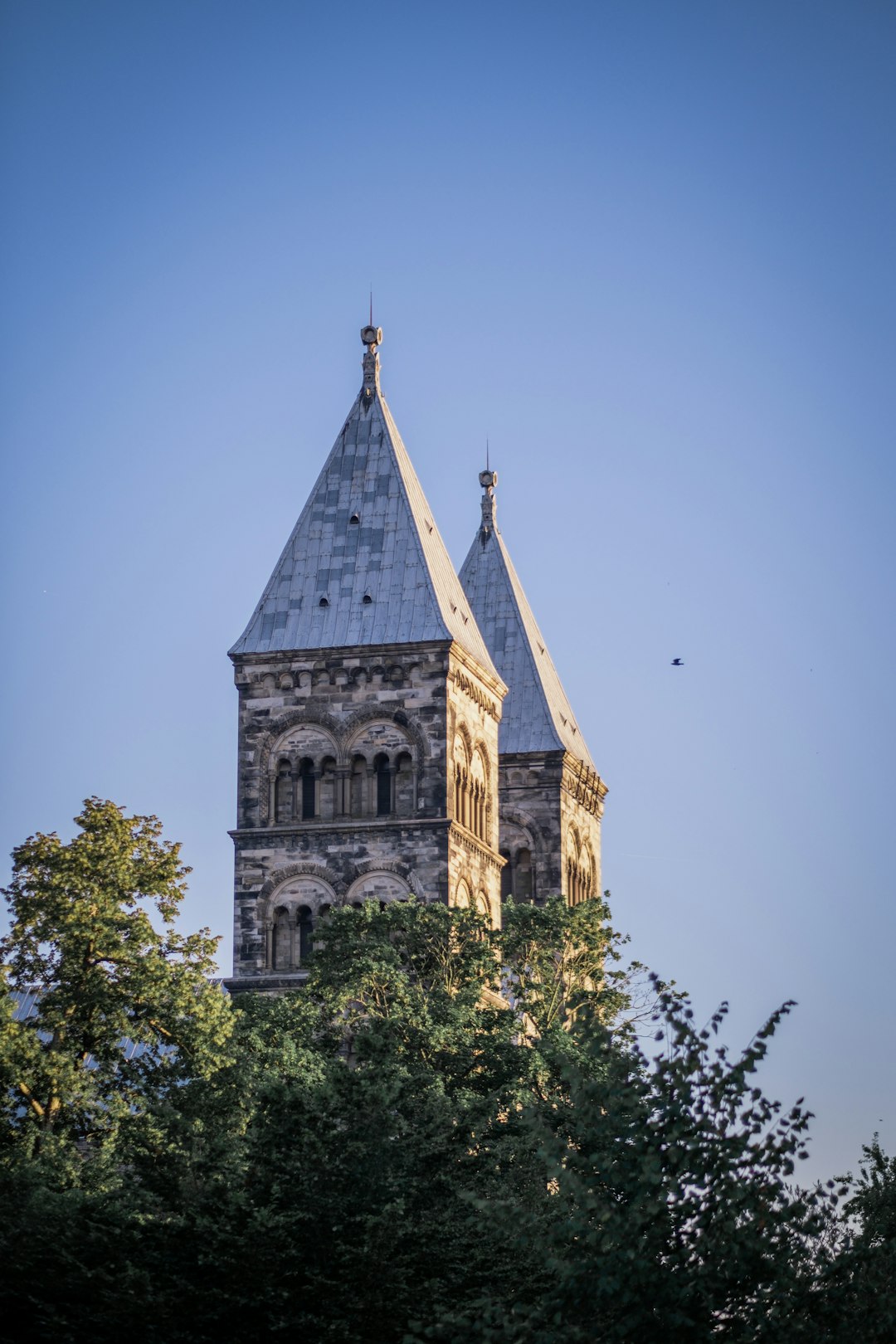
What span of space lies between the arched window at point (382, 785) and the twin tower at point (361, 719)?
45mm

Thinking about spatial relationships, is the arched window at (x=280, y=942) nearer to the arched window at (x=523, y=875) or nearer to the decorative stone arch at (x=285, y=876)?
the decorative stone arch at (x=285, y=876)

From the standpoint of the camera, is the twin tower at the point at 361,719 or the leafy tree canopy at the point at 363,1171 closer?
the leafy tree canopy at the point at 363,1171

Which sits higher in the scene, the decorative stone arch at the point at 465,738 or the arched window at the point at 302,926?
the decorative stone arch at the point at 465,738

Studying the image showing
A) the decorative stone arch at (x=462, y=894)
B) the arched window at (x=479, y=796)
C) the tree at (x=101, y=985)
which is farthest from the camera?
the arched window at (x=479, y=796)

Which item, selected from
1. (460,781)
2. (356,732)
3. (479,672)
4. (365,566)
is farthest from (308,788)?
(365,566)

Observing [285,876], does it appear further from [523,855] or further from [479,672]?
[523,855]

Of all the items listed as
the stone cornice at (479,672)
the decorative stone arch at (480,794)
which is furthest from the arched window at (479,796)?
the stone cornice at (479,672)

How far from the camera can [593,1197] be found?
114ft

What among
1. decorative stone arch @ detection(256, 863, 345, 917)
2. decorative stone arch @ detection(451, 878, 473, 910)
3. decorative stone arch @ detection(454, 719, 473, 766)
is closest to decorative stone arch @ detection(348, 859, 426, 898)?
decorative stone arch @ detection(256, 863, 345, 917)

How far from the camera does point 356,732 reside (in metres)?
76.3

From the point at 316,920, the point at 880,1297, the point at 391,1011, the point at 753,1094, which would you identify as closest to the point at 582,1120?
the point at 753,1094

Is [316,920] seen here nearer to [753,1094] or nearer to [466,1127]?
[466,1127]

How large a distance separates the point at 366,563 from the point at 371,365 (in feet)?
21.9

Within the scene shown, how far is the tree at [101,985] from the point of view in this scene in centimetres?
5169
